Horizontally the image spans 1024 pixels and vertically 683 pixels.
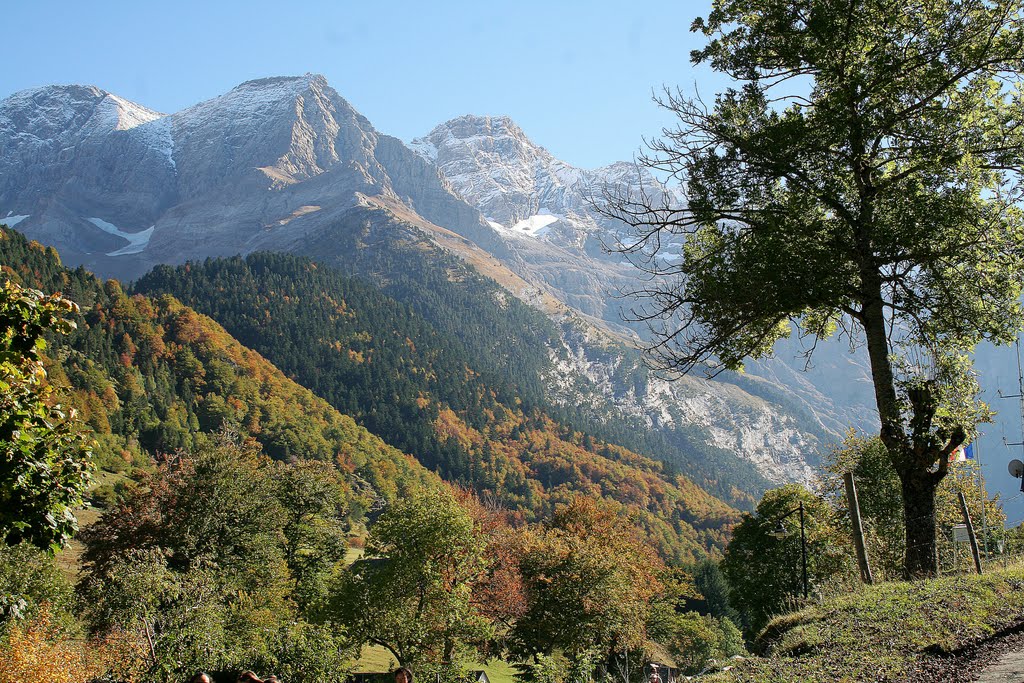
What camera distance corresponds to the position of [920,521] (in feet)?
36.0

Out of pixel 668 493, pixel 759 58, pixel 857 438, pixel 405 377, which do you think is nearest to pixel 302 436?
pixel 405 377

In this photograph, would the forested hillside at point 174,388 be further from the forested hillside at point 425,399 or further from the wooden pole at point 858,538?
the wooden pole at point 858,538

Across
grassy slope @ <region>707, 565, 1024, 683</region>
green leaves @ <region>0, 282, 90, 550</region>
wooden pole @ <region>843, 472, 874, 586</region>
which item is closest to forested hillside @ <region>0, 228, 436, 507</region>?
green leaves @ <region>0, 282, 90, 550</region>

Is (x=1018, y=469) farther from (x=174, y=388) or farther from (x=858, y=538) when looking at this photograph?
(x=174, y=388)

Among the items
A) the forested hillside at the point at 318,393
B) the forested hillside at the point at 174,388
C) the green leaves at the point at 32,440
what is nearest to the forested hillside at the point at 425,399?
the forested hillside at the point at 318,393

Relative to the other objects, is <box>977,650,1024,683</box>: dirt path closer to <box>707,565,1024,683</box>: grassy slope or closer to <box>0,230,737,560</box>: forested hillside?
<box>707,565,1024,683</box>: grassy slope

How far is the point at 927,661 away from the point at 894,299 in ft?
17.5

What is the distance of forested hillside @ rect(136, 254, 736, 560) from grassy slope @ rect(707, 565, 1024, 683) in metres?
138

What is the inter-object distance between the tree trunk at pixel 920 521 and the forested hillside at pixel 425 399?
137 meters

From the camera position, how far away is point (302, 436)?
415ft

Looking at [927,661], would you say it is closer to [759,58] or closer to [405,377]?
[759,58]

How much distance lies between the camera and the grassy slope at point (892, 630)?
817cm

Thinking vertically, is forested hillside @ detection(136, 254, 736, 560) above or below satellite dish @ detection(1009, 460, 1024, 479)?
above

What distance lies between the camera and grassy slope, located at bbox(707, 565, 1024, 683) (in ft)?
26.8
